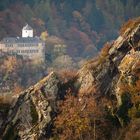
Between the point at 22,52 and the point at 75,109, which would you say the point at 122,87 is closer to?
the point at 75,109

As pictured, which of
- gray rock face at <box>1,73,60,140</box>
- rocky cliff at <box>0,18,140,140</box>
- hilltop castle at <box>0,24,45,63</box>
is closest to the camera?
rocky cliff at <box>0,18,140,140</box>

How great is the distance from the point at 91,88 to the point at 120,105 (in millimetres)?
2833

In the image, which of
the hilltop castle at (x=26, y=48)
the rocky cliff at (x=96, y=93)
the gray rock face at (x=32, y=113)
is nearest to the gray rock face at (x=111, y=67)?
the rocky cliff at (x=96, y=93)

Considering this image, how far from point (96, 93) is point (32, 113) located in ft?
15.2

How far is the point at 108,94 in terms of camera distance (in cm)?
5131

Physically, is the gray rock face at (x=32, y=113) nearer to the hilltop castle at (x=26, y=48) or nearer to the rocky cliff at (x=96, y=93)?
the rocky cliff at (x=96, y=93)

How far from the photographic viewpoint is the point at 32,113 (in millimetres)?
51000

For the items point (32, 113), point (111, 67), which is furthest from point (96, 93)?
point (32, 113)

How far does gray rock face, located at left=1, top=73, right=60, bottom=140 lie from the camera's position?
5028 cm

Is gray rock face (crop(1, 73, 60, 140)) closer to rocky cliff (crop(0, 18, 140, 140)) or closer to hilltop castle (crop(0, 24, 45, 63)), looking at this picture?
rocky cliff (crop(0, 18, 140, 140))

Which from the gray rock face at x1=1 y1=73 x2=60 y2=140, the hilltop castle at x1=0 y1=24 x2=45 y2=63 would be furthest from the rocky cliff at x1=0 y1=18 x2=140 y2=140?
the hilltop castle at x1=0 y1=24 x2=45 y2=63

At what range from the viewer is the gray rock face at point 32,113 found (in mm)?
50281

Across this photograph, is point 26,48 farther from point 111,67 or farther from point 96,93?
point 96,93

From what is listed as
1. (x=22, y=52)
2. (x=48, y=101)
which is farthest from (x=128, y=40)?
(x=22, y=52)
